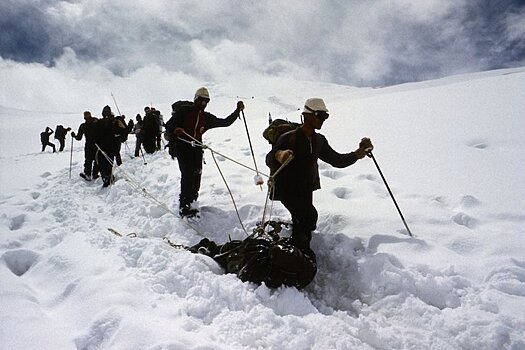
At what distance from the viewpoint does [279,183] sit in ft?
14.9

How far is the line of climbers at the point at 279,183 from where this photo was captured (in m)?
3.52

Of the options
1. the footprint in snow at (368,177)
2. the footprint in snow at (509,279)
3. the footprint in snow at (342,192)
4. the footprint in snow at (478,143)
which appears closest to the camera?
the footprint in snow at (509,279)

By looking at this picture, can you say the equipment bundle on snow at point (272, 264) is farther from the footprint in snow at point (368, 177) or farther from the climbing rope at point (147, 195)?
the footprint in snow at point (368, 177)

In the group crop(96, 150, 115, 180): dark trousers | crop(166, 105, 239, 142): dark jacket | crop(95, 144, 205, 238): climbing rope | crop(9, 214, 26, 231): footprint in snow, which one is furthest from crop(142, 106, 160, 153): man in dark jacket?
crop(9, 214, 26, 231): footprint in snow

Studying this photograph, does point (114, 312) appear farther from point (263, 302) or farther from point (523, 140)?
point (523, 140)

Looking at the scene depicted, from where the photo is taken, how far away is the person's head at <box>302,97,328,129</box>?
4.24 metres

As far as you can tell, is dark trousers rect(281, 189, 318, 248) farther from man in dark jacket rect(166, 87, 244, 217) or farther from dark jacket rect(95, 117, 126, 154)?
dark jacket rect(95, 117, 126, 154)

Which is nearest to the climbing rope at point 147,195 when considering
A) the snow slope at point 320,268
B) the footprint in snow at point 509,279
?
the snow slope at point 320,268

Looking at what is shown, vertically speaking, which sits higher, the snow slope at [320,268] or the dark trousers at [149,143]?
the dark trousers at [149,143]

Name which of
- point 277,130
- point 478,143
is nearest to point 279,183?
point 277,130

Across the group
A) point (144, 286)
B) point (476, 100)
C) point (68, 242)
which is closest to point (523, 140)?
point (476, 100)

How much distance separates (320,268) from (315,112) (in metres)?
1.87

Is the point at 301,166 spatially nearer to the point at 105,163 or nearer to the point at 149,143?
the point at 105,163

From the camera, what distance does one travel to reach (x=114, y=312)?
2719 mm
